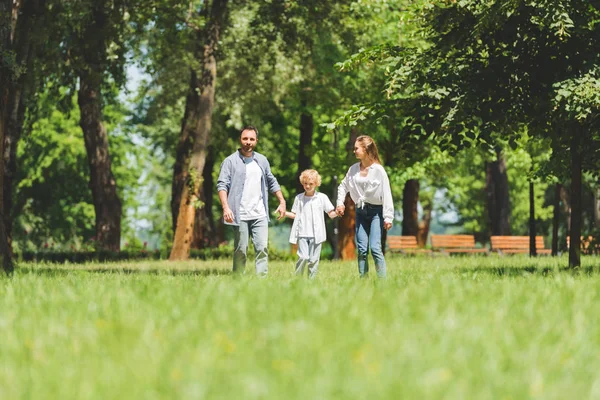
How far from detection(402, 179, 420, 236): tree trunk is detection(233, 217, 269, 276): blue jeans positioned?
90.2 feet

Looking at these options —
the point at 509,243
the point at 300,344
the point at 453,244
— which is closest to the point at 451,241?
the point at 453,244

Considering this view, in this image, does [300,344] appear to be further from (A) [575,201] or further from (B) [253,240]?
(A) [575,201]

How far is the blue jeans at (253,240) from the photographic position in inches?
486

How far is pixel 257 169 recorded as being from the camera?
1238 centimetres

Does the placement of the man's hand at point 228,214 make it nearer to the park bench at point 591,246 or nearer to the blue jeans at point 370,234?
the blue jeans at point 370,234

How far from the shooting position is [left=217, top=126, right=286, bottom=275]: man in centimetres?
1223

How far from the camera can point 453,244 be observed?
123 ft

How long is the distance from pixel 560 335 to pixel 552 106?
8.36 meters

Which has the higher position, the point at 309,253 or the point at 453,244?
the point at 309,253

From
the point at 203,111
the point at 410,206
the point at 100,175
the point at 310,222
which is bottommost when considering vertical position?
the point at 310,222

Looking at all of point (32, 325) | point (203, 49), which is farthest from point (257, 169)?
point (203, 49)

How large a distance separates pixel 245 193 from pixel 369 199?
158 cm

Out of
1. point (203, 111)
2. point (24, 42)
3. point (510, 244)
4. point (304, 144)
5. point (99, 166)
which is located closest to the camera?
point (24, 42)

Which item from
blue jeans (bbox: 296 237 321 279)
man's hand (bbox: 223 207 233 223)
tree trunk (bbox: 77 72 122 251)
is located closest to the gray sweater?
man's hand (bbox: 223 207 233 223)
